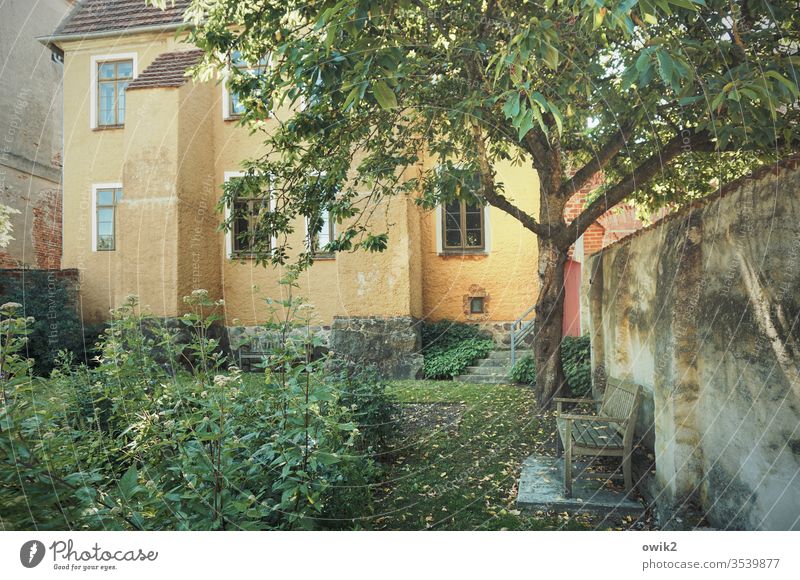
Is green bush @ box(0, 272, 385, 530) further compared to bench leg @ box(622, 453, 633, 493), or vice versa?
bench leg @ box(622, 453, 633, 493)

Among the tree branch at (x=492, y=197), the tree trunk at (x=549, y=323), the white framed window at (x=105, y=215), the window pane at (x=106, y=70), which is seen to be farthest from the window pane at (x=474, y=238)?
the window pane at (x=106, y=70)

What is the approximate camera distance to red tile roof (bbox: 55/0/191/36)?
7.09 feet

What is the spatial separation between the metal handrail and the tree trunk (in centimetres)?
3

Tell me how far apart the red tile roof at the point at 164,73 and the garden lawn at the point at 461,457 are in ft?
6.07

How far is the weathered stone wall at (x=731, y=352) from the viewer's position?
5.59 feet

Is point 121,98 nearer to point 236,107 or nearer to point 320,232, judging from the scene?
point 236,107

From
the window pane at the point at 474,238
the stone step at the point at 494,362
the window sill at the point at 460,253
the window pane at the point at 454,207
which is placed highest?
the window pane at the point at 454,207

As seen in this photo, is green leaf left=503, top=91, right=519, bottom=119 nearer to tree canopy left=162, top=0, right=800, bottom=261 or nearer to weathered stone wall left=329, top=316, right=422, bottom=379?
tree canopy left=162, top=0, right=800, bottom=261

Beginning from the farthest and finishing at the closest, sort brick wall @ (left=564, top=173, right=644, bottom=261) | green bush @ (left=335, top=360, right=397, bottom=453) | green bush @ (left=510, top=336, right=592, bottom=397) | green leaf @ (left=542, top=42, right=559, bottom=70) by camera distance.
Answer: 1. green bush @ (left=510, top=336, right=592, bottom=397)
2. brick wall @ (left=564, top=173, right=644, bottom=261)
3. green bush @ (left=335, top=360, right=397, bottom=453)
4. green leaf @ (left=542, top=42, right=559, bottom=70)

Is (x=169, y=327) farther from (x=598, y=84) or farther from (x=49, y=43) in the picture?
(x=598, y=84)

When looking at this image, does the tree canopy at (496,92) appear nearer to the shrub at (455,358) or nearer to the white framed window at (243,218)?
the white framed window at (243,218)

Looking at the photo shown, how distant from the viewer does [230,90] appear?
2.74 metres

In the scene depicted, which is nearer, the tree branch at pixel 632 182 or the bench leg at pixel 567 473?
the bench leg at pixel 567 473

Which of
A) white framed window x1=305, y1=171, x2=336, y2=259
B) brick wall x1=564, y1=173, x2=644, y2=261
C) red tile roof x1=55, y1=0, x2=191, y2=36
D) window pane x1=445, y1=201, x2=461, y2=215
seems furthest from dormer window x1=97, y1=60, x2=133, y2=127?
brick wall x1=564, y1=173, x2=644, y2=261
